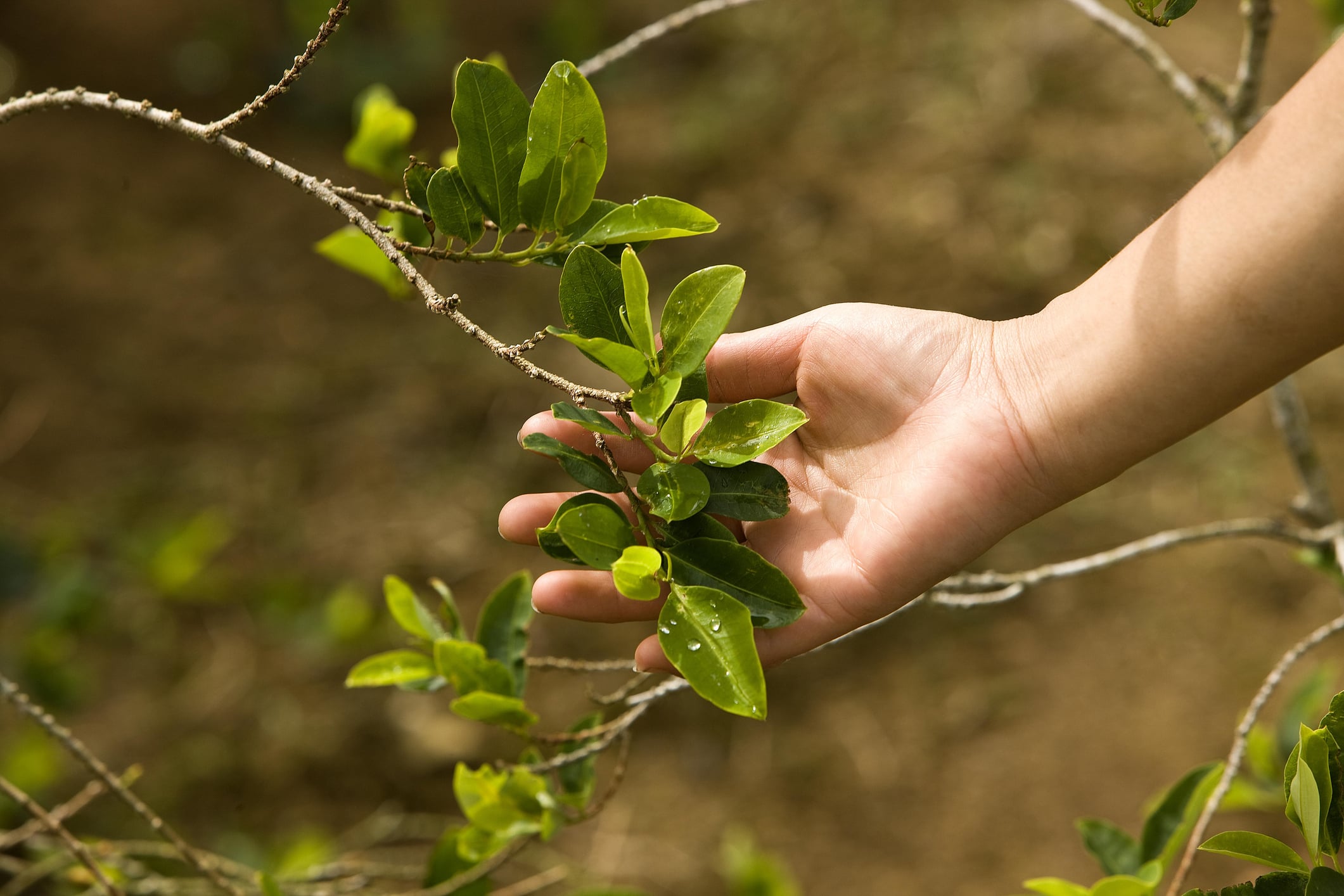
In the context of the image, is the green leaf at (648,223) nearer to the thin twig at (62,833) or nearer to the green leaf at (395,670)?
the green leaf at (395,670)

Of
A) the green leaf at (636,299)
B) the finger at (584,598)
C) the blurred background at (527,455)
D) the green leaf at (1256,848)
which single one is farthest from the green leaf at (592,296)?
the blurred background at (527,455)

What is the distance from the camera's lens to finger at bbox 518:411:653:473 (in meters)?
0.76

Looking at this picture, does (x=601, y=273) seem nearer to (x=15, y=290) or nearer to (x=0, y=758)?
(x=0, y=758)

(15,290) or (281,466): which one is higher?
(15,290)

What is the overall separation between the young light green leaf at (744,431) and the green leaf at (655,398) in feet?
0.14

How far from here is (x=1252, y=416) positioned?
6.79ft

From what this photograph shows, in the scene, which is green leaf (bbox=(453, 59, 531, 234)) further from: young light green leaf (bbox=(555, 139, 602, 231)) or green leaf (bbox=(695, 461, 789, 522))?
green leaf (bbox=(695, 461, 789, 522))

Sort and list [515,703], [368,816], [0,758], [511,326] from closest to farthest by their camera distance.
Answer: [515,703] < [0,758] < [368,816] < [511,326]

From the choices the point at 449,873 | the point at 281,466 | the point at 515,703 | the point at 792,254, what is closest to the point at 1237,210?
the point at 515,703

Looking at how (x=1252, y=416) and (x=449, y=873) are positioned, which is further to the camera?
(x=1252, y=416)

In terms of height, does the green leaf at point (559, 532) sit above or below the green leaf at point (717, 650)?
above

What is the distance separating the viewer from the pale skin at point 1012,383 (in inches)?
27.0

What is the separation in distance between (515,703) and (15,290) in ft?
7.78

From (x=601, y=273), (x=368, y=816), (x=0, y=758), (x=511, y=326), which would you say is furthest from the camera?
(x=511, y=326)
